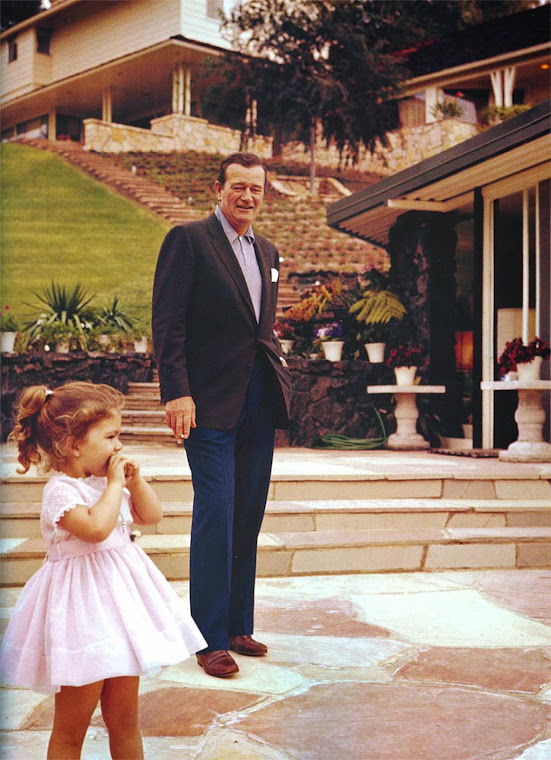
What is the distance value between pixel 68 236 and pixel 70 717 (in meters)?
19.7

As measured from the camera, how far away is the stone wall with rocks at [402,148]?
70.4ft

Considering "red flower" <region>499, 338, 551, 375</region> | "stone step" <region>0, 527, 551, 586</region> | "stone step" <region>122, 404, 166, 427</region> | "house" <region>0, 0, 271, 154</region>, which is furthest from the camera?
"house" <region>0, 0, 271, 154</region>

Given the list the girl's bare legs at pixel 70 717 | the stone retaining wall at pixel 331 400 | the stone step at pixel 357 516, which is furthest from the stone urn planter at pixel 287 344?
the girl's bare legs at pixel 70 717

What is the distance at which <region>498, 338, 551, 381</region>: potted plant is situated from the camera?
7.08m

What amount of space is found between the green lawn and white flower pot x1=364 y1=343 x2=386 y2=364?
6713 mm

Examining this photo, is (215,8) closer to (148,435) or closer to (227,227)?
(148,435)

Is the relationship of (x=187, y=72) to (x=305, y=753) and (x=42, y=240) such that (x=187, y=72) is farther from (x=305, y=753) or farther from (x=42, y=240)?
(x=305, y=753)

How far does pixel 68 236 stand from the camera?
2056cm

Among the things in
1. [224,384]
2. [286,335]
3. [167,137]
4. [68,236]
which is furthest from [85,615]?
[167,137]

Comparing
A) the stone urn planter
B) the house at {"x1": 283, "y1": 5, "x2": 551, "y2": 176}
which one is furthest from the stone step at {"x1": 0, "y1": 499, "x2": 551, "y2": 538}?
the house at {"x1": 283, "y1": 5, "x2": 551, "y2": 176}

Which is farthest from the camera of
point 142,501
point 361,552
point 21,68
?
point 21,68

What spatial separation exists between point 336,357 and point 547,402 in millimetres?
2656

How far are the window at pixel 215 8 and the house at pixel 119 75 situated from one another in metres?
0.04

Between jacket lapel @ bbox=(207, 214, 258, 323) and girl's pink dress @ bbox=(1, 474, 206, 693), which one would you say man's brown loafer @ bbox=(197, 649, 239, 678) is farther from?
jacket lapel @ bbox=(207, 214, 258, 323)
